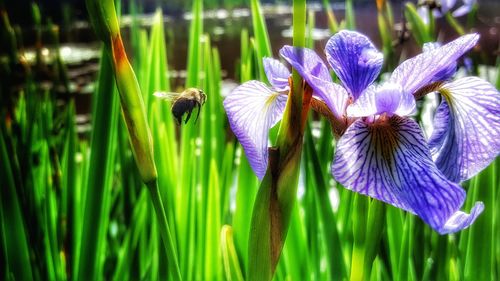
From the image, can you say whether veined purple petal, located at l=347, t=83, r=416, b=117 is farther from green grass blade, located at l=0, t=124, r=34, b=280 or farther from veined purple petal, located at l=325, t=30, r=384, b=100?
green grass blade, located at l=0, t=124, r=34, b=280

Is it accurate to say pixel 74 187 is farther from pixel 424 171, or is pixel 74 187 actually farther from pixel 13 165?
pixel 424 171

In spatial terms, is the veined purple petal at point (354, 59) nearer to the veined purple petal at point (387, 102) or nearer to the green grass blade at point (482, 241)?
the veined purple petal at point (387, 102)

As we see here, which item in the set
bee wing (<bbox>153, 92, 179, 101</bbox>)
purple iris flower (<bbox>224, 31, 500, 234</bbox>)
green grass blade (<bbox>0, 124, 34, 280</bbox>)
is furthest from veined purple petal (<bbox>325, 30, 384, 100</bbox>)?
green grass blade (<bbox>0, 124, 34, 280</bbox>)

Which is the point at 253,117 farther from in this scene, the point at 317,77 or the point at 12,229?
the point at 12,229

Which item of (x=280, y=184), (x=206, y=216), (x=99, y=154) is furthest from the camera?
(x=206, y=216)

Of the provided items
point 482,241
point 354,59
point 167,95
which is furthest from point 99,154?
point 482,241

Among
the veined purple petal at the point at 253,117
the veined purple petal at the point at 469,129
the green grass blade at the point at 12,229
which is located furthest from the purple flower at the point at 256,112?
the green grass blade at the point at 12,229

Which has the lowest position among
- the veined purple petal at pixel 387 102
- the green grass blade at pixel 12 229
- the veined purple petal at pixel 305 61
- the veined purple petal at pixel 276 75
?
the green grass blade at pixel 12 229
